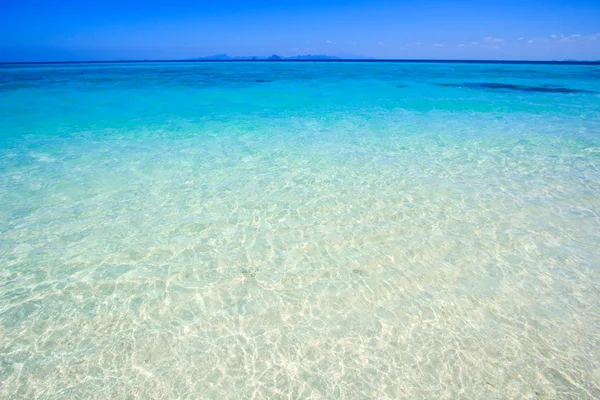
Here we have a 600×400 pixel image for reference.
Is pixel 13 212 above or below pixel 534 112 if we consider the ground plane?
below

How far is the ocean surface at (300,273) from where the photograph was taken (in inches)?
101

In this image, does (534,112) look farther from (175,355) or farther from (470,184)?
(175,355)

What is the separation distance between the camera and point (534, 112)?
43.3ft

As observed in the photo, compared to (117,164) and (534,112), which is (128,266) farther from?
(534,112)

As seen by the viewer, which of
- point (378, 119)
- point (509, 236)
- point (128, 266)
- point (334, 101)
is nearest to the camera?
point (128, 266)

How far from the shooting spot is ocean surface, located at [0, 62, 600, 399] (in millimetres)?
2570

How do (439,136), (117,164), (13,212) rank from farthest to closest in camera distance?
(439,136) → (117,164) → (13,212)

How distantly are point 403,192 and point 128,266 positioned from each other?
4399 millimetres

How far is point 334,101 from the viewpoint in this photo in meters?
16.4

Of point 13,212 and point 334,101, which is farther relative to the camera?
point 334,101

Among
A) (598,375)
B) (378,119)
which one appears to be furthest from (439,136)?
(598,375)

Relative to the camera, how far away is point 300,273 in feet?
12.2

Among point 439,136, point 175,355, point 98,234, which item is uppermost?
point 439,136

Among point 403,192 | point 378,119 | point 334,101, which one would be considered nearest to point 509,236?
point 403,192
